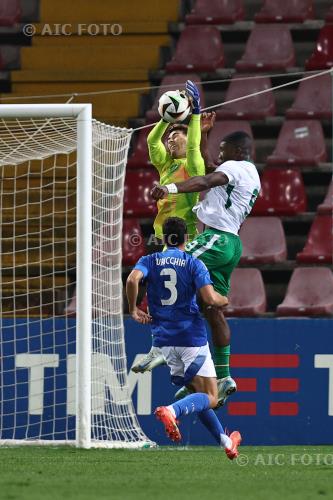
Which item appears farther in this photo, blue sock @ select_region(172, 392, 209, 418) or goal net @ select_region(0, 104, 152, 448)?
goal net @ select_region(0, 104, 152, 448)

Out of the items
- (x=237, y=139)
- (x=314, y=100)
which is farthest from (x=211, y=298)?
(x=314, y=100)

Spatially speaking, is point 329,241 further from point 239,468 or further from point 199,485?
point 199,485

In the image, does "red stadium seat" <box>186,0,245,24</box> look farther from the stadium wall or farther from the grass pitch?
the grass pitch

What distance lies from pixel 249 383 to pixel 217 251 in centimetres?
183

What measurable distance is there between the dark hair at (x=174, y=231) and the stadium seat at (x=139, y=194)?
4.40 m

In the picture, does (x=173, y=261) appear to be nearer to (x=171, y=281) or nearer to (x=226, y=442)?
(x=171, y=281)

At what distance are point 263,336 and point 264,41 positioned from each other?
13.7 feet

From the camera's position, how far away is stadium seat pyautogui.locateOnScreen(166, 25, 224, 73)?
13.7 metres

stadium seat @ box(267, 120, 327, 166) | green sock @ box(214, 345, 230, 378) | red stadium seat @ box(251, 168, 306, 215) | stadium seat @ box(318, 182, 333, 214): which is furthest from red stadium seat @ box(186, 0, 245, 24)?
green sock @ box(214, 345, 230, 378)

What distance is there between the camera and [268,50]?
13.7 meters

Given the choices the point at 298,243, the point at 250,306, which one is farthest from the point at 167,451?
the point at 298,243

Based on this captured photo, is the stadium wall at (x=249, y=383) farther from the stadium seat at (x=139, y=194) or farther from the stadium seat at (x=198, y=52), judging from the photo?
the stadium seat at (x=198, y=52)

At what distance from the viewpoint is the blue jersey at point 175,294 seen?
8.29 metres

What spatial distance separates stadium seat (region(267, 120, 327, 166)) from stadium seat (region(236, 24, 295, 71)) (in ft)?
2.61
